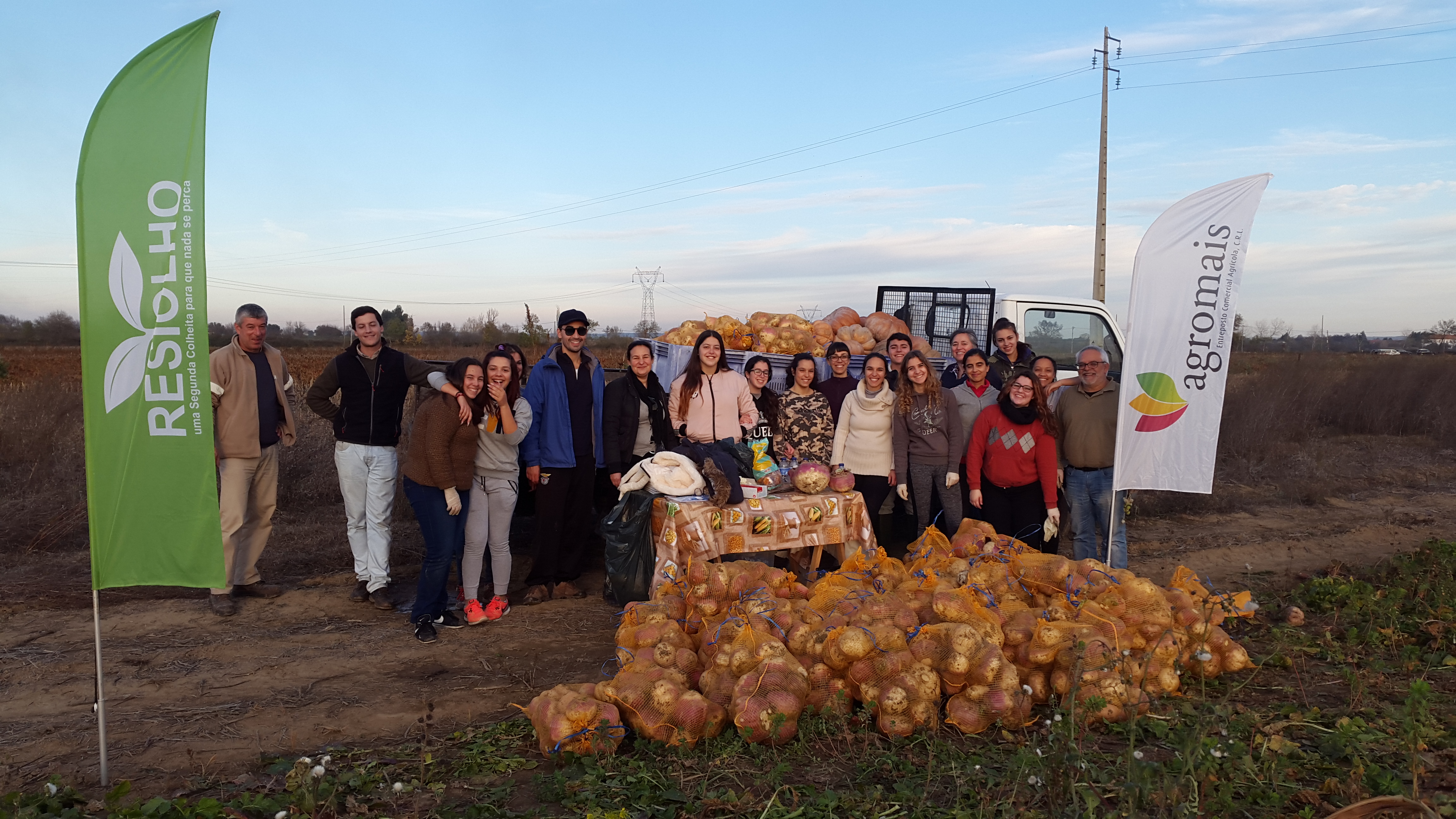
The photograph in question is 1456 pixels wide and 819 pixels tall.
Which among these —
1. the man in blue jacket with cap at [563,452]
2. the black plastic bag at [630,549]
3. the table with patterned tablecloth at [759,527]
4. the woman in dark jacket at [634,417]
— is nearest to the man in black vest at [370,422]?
the man in blue jacket with cap at [563,452]

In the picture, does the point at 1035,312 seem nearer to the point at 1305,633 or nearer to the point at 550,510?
the point at 1305,633

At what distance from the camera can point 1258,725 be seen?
3.73m

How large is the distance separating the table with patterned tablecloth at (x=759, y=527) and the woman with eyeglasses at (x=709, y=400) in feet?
2.14

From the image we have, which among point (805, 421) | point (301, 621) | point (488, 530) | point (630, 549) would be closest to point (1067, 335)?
point (805, 421)

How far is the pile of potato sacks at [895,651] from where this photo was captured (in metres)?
3.72

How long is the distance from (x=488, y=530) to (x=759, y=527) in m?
1.87

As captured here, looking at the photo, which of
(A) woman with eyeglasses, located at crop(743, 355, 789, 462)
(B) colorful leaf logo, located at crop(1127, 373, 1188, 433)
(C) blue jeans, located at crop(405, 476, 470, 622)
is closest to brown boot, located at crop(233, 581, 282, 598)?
(C) blue jeans, located at crop(405, 476, 470, 622)

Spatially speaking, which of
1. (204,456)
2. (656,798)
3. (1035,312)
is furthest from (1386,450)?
(204,456)

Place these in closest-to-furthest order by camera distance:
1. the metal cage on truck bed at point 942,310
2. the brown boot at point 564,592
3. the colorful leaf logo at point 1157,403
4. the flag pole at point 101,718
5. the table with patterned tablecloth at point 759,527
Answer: the flag pole at point 101,718
the table with patterned tablecloth at point 759,527
the colorful leaf logo at point 1157,403
the brown boot at point 564,592
the metal cage on truck bed at point 942,310

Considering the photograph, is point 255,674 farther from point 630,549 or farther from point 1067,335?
point 1067,335

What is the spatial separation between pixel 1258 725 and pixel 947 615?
1381 mm

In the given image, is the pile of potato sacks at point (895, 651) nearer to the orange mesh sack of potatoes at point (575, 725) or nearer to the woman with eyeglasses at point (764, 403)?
the orange mesh sack of potatoes at point (575, 725)

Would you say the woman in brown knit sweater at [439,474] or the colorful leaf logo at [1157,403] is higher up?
the colorful leaf logo at [1157,403]

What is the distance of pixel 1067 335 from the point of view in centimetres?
818
